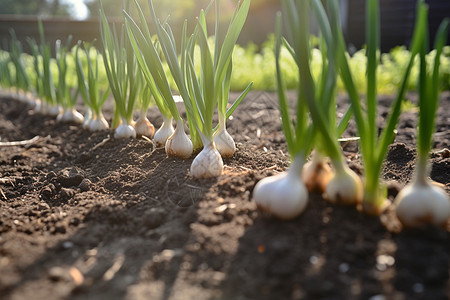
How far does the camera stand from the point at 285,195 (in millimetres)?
A: 1036

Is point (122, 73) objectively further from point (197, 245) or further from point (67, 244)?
point (197, 245)

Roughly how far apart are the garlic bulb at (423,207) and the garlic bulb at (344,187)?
0.11 metres

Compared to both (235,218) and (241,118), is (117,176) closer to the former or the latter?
(235,218)

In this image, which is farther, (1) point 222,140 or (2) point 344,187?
(1) point 222,140

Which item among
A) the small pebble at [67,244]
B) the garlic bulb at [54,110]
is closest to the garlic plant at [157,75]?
the small pebble at [67,244]

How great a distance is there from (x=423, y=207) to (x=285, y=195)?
1.00 ft

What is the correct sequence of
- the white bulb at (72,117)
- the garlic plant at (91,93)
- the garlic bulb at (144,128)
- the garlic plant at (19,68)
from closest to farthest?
the garlic bulb at (144,128) → the garlic plant at (91,93) → the white bulb at (72,117) → the garlic plant at (19,68)

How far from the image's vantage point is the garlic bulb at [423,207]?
100 cm

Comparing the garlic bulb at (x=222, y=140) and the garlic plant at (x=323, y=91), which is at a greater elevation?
A: the garlic plant at (x=323, y=91)

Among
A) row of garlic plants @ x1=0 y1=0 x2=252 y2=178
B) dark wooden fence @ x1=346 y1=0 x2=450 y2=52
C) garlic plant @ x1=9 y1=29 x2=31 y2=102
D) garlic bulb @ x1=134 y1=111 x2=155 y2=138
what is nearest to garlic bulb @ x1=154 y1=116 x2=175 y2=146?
row of garlic plants @ x1=0 y1=0 x2=252 y2=178

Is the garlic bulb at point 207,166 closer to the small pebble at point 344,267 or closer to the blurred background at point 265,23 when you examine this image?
the small pebble at point 344,267

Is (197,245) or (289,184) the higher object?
(289,184)

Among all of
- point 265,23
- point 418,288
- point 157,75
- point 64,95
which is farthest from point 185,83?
point 265,23

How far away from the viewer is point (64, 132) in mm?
2887
